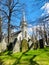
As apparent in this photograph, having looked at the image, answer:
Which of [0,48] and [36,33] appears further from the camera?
[36,33]

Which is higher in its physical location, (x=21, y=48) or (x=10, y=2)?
(x=10, y=2)

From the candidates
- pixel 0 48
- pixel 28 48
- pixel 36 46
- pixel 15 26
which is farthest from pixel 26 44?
pixel 15 26

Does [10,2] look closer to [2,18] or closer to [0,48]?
[2,18]

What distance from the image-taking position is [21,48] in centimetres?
2166

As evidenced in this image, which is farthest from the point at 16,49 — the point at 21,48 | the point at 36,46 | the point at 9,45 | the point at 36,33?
the point at 36,33

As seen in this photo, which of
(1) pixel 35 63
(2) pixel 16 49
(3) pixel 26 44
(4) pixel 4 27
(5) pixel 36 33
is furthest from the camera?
(5) pixel 36 33

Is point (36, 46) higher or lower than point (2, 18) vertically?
lower

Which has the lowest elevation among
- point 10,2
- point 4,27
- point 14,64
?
point 14,64

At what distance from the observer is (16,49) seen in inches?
808

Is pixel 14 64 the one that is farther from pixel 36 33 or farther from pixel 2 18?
pixel 36 33

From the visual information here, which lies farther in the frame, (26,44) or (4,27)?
(4,27)

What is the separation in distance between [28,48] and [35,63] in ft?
30.1

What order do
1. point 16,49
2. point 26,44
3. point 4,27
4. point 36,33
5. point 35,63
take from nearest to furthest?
point 35,63, point 16,49, point 26,44, point 4,27, point 36,33

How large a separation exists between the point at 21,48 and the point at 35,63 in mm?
8844
